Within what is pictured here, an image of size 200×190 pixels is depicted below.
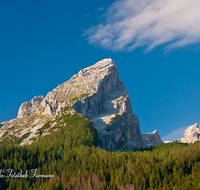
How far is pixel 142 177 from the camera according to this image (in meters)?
165

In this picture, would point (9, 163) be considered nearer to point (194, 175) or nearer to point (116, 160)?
point (116, 160)

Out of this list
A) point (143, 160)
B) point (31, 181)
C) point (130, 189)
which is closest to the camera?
point (130, 189)

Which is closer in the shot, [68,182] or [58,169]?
[68,182]

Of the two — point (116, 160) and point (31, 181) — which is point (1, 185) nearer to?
point (31, 181)

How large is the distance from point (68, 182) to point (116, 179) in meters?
35.2

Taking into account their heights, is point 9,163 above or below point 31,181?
above

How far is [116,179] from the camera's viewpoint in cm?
16400

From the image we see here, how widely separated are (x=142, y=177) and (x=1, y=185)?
104 metres

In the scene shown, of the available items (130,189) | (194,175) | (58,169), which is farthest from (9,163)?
(194,175)

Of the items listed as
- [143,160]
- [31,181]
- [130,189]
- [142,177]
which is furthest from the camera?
[143,160]

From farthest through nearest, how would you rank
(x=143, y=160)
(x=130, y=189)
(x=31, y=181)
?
(x=143, y=160) → (x=31, y=181) → (x=130, y=189)

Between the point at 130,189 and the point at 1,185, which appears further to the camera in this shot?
the point at 1,185

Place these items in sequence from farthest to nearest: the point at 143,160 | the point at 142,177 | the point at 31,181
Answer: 1. the point at 143,160
2. the point at 31,181
3. the point at 142,177

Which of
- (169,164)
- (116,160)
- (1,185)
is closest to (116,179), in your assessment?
(116,160)
